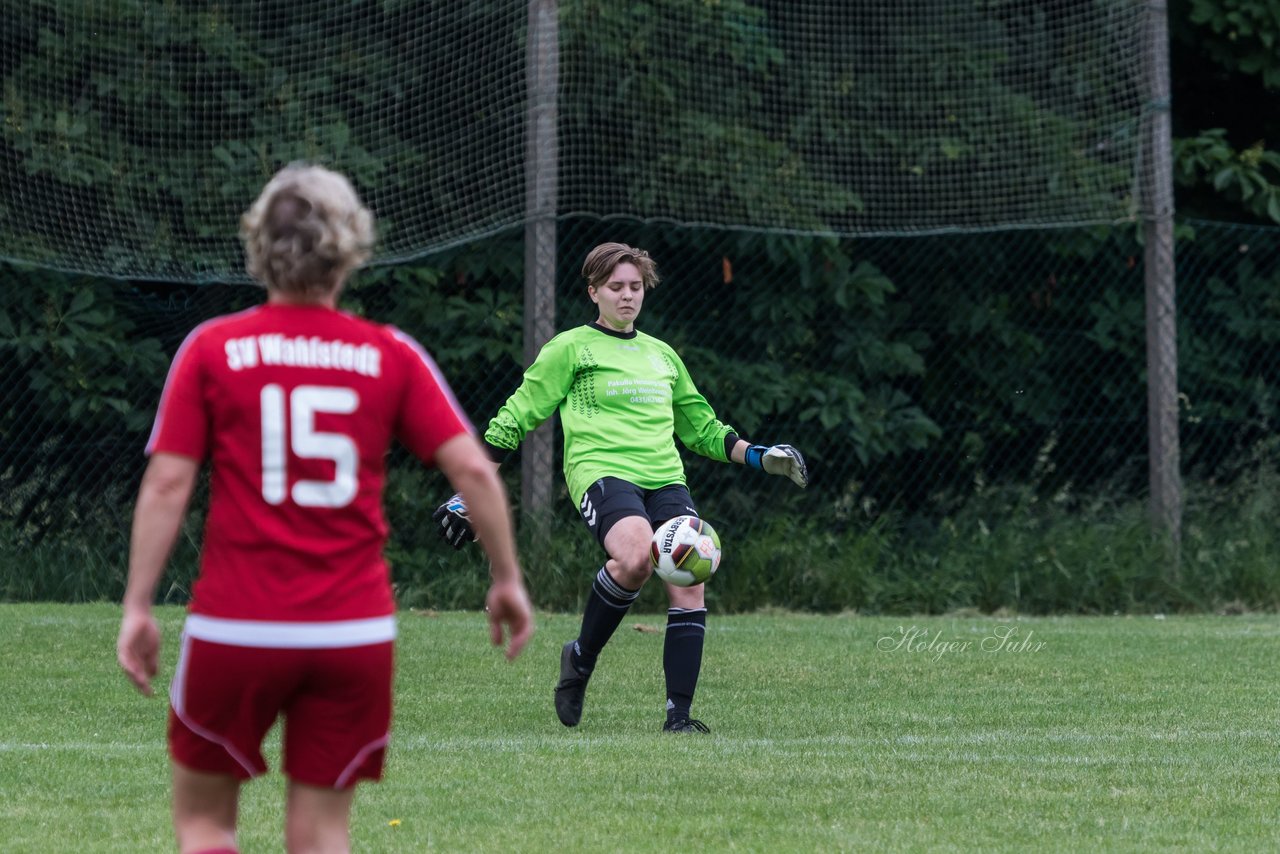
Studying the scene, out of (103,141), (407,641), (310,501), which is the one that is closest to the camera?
(310,501)

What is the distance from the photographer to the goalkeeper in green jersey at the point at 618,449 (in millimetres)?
6324

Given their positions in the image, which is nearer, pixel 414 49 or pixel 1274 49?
pixel 414 49

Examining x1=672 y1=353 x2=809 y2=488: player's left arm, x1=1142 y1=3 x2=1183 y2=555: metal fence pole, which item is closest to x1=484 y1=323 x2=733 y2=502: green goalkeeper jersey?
x1=672 y1=353 x2=809 y2=488: player's left arm

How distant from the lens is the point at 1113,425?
12633 mm

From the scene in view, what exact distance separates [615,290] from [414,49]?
5.78 metres

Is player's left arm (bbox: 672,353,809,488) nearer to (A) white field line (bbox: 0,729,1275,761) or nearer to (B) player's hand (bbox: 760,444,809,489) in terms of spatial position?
(B) player's hand (bbox: 760,444,809,489)

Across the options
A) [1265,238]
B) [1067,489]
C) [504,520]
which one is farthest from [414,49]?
[504,520]

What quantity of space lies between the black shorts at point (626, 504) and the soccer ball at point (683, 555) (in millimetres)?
200

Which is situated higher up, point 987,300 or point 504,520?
point 504,520

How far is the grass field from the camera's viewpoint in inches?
177

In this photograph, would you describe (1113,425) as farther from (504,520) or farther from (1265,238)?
(504,520)

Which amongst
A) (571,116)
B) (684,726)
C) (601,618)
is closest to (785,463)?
(601,618)

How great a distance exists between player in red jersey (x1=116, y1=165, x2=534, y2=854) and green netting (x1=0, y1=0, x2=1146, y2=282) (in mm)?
8084

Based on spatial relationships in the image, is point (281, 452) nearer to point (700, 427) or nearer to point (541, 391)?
point (541, 391)
